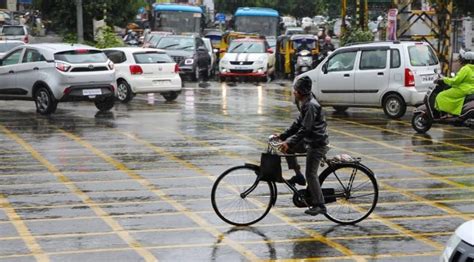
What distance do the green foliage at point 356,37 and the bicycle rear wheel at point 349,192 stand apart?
82.4 ft

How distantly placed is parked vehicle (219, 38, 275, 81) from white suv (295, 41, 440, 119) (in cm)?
1360

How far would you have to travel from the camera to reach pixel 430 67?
21.3 m

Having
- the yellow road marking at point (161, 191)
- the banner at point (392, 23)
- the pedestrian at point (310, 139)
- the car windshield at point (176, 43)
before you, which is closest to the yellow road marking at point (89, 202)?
the yellow road marking at point (161, 191)

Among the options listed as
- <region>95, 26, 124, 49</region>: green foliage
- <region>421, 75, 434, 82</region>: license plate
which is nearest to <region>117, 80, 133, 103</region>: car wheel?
<region>421, 75, 434, 82</region>: license plate

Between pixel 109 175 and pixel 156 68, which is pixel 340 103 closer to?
pixel 156 68

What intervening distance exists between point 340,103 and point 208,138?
5.10m

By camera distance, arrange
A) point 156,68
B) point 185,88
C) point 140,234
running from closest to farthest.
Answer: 1. point 140,234
2. point 156,68
3. point 185,88

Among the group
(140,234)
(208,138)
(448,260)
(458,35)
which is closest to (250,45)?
(458,35)

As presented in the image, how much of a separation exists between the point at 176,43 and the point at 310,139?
87.4ft

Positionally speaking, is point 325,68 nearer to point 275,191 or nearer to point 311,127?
point 275,191

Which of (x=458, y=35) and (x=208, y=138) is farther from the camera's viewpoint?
(x=458, y=35)

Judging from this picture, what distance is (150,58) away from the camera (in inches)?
1032

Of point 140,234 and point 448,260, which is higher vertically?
point 448,260

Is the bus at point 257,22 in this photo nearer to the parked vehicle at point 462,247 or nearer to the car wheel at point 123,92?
the car wheel at point 123,92
